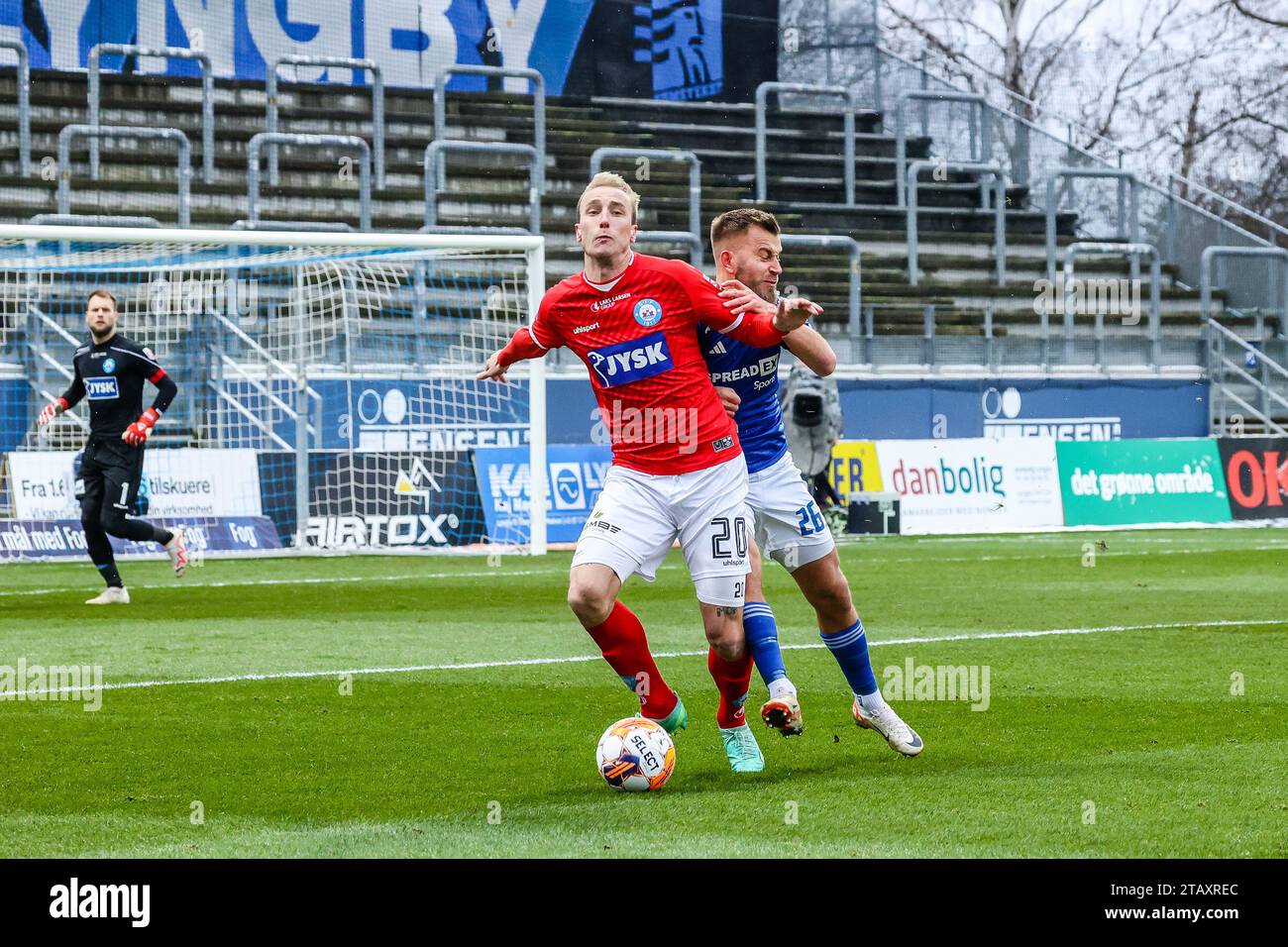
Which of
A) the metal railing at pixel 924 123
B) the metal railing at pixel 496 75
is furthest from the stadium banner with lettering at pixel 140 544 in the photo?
the metal railing at pixel 924 123

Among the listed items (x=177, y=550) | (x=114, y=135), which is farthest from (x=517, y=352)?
(x=114, y=135)

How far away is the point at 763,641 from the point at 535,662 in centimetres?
300

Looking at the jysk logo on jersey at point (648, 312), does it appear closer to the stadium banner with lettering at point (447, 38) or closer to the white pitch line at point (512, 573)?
the white pitch line at point (512, 573)

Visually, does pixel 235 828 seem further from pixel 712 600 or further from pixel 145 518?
pixel 145 518

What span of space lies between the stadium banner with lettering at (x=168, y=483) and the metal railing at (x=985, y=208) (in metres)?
12.3

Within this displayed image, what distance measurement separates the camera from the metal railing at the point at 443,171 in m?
23.5

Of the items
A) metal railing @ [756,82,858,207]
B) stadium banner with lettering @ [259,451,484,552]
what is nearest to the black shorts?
stadium banner with lettering @ [259,451,484,552]

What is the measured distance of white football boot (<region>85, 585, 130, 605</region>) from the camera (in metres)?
13.2

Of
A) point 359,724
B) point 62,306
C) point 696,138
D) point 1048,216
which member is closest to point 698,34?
point 696,138

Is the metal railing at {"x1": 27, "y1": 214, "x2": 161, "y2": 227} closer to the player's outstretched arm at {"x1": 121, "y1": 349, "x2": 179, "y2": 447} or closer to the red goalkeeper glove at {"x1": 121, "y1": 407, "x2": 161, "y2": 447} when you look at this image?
the player's outstretched arm at {"x1": 121, "y1": 349, "x2": 179, "y2": 447}

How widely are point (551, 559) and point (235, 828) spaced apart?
1236 centimetres

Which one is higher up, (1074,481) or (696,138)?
(696,138)

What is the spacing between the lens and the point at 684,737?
7.12m
